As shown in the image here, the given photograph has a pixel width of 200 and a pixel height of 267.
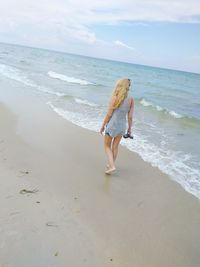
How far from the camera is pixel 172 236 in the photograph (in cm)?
381

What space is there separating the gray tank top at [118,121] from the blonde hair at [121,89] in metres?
0.12

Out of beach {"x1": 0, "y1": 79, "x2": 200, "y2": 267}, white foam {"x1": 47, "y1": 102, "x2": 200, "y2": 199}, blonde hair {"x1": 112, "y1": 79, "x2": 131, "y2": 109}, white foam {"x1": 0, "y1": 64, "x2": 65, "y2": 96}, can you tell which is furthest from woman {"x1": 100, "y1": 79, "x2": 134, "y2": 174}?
white foam {"x1": 0, "y1": 64, "x2": 65, "y2": 96}

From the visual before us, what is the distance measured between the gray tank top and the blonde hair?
4.8 inches

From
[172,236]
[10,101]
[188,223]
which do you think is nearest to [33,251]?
[172,236]

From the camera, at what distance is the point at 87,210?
4.08 metres

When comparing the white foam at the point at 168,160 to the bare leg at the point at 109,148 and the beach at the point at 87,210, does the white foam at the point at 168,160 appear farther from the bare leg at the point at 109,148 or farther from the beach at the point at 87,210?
the bare leg at the point at 109,148

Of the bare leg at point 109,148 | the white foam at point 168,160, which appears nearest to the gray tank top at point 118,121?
the bare leg at point 109,148

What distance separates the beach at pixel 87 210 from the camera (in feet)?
10.4

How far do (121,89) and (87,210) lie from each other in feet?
6.85

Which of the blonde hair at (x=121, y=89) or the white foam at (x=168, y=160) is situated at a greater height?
the blonde hair at (x=121, y=89)

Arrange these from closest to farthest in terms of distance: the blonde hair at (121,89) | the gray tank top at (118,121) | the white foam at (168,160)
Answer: the blonde hair at (121,89), the gray tank top at (118,121), the white foam at (168,160)

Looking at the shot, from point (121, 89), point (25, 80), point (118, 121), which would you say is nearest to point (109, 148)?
point (118, 121)

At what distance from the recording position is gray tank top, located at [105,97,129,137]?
5.38m

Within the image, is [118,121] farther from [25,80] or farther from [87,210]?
[25,80]
